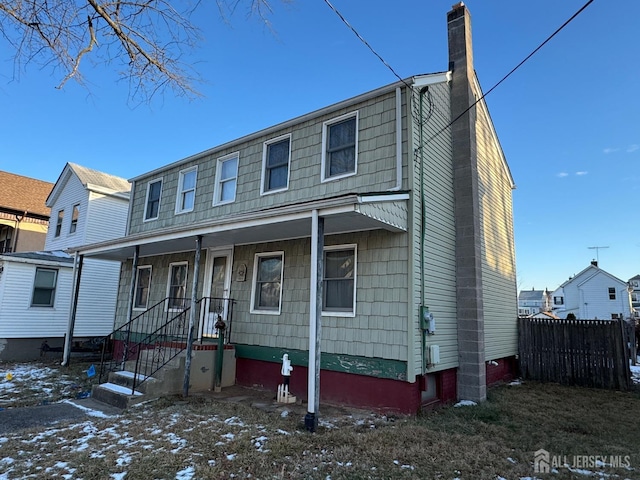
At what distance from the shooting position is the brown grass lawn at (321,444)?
394 centimetres

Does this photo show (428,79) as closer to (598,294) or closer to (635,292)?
(598,294)

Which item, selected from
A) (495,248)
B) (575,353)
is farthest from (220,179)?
(575,353)

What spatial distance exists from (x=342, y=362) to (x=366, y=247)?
210cm

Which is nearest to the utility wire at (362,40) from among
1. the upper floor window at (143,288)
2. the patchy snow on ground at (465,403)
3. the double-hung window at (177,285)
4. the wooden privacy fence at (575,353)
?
the patchy snow on ground at (465,403)

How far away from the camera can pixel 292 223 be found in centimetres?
656

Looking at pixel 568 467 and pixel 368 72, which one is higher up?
pixel 368 72

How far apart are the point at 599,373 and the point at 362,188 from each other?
7.44 meters

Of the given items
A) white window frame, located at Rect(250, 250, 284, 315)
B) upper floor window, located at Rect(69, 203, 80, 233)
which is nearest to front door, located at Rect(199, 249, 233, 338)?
white window frame, located at Rect(250, 250, 284, 315)

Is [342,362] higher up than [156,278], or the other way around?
[156,278]

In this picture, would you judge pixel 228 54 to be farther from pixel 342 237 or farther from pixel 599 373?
pixel 599 373

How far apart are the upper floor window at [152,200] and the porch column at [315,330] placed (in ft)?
26.1

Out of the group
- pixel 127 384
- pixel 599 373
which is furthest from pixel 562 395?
pixel 127 384

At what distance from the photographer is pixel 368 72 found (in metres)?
7.97

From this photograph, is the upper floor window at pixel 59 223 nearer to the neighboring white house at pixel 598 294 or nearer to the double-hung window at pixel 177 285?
the double-hung window at pixel 177 285
